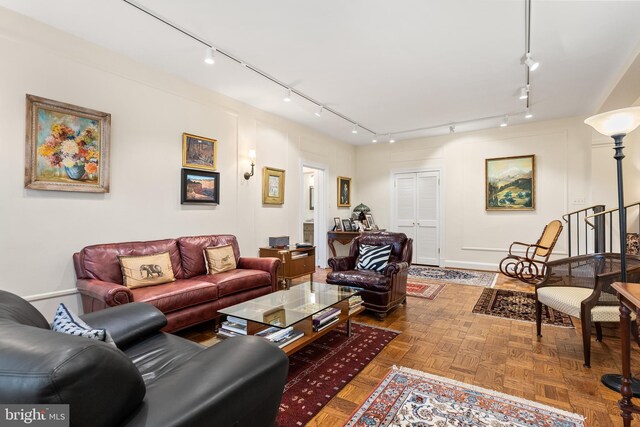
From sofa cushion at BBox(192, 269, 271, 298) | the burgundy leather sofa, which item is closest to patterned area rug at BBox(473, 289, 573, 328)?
sofa cushion at BBox(192, 269, 271, 298)

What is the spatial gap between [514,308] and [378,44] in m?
3.34

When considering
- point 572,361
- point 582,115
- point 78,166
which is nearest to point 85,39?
point 78,166

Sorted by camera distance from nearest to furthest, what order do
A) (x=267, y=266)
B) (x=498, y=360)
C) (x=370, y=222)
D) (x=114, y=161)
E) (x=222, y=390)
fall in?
(x=222, y=390)
(x=498, y=360)
(x=114, y=161)
(x=267, y=266)
(x=370, y=222)

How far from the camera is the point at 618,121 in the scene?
2156mm

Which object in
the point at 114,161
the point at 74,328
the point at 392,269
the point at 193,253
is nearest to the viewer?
the point at 74,328

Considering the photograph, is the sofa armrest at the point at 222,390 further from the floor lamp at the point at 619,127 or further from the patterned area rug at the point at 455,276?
the patterned area rug at the point at 455,276

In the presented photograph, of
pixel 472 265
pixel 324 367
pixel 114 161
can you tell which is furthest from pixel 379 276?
pixel 472 265

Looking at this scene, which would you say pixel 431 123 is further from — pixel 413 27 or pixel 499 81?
pixel 413 27

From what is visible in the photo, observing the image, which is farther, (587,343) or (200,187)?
(200,187)

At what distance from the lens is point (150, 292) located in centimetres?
265

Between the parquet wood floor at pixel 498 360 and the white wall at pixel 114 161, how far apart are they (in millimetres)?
1432

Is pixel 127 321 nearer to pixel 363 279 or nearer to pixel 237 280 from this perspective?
pixel 237 280

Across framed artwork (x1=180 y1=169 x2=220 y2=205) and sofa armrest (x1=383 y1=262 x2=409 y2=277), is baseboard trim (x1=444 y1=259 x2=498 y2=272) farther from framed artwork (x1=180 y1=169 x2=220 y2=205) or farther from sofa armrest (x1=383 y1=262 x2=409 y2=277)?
framed artwork (x1=180 y1=169 x2=220 y2=205)

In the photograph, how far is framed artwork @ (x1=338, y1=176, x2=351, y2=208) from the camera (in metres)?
6.83
